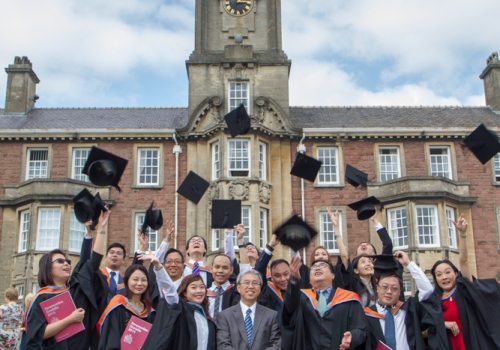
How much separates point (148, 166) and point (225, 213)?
11.8 metres

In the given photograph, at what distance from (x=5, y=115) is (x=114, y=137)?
5.96 meters

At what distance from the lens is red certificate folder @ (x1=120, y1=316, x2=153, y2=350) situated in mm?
6422

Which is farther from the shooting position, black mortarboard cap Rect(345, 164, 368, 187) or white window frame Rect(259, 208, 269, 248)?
white window frame Rect(259, 208, 269, 248)

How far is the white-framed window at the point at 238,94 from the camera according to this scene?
2328cm

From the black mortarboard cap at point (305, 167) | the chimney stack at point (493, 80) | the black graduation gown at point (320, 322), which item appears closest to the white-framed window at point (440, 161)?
the chimney stack at point (493, 80)

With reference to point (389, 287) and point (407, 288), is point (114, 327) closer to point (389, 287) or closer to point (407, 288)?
point (389, 287)

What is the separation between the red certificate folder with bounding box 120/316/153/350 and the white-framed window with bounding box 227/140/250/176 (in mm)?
15635

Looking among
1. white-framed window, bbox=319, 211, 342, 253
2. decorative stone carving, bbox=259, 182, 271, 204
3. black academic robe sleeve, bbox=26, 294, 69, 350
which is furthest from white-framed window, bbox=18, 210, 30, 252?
black academic robe sleeve, bbox=26, 294, 69, 350

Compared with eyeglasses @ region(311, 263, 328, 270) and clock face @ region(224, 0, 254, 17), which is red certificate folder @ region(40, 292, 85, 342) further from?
clock face @ region(224, 0, 254, 17)

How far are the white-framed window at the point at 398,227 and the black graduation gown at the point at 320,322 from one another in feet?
52.3

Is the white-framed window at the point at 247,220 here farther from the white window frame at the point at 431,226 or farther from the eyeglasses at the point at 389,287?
the eyeglasses at the point at 389,287

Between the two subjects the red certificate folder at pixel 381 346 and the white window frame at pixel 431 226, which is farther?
the white window frame at pixel 431 226

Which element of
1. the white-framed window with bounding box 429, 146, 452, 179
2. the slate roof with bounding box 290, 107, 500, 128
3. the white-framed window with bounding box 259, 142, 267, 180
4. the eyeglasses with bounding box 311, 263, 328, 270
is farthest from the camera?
the slate roof with bounding box 290, 107, 500, 128

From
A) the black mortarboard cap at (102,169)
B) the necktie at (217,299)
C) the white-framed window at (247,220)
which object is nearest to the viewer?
the necktie at (217,299)
